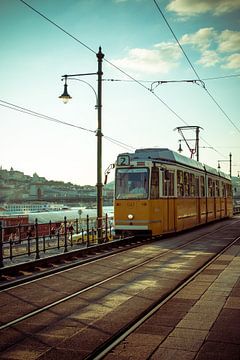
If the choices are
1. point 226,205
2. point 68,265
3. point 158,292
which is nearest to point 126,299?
point 158,292

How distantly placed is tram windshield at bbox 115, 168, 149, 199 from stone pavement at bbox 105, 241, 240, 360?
905 centimetres

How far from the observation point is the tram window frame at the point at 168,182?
62.7 feet

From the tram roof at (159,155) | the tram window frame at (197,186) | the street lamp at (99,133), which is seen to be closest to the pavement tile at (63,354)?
the street lamp at (99,133)

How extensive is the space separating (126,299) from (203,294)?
4.96 ft

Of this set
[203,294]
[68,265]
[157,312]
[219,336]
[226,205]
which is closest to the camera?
[219,336]

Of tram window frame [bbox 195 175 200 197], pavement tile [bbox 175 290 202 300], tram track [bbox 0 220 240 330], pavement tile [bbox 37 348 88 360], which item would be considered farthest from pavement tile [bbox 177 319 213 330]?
tram window frame [bbox 195 175 200 197]

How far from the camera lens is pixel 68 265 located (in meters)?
12.2

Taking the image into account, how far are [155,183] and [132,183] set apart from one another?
95 centimetres

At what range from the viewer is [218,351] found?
536cm

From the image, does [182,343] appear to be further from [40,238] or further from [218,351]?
[40,238]

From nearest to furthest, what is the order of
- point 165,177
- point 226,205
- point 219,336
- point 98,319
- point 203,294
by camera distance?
point 219,336 → point 98,319 → point 203,294 → point 165,177 → point 226,205

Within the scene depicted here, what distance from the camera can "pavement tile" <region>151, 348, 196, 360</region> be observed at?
5.18 meters

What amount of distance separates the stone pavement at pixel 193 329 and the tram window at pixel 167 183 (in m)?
9.80

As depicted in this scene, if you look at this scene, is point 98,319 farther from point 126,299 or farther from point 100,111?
point 100,111
